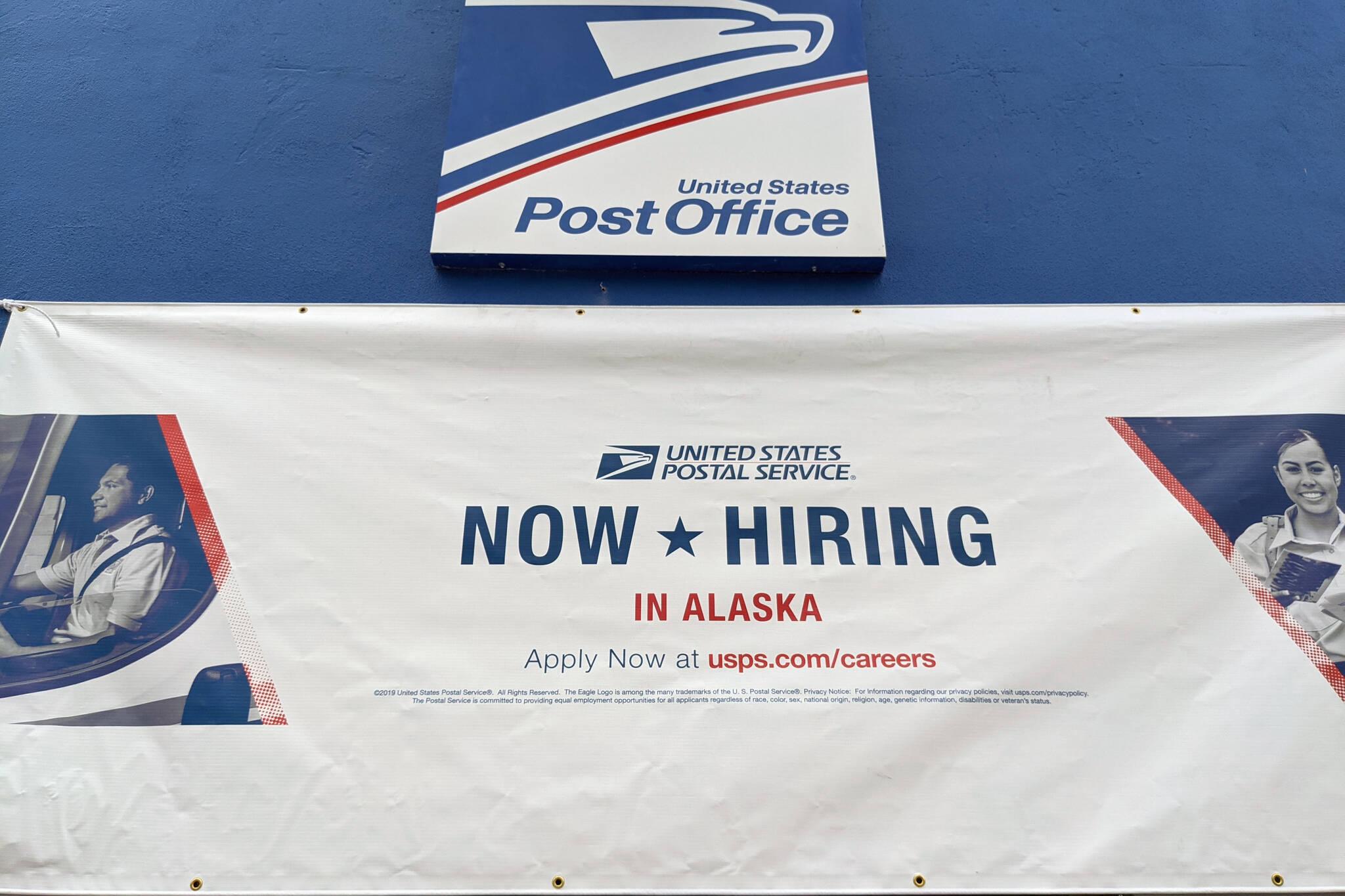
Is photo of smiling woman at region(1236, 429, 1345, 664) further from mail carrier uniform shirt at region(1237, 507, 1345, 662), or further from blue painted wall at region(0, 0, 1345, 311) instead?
blue painted wall at region(0, 0, 1345, 311)

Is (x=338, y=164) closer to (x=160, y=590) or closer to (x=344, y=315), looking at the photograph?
(x=344, y=315)

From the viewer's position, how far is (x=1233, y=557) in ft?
4.65

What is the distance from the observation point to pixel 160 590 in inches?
54.6

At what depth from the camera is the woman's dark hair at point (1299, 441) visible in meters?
1.49

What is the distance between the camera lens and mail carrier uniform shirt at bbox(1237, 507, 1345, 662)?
1.39m

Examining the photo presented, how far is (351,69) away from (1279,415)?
2167 mm

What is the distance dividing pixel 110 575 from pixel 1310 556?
2.25 m

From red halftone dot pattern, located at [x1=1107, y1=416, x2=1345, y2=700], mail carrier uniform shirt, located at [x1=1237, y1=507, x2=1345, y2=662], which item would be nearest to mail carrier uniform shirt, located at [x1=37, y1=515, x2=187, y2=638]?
red halftone dot pattern, located at [x1=1107, y1=416, x2=1345, y2=700]

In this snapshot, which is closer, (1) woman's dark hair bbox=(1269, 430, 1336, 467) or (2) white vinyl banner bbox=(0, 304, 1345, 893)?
(2) white vinyl banner bbox=(0, 304, 1345, 893)

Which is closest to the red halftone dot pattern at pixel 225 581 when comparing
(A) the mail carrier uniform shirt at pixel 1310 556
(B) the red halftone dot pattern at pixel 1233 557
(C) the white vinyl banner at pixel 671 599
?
(C) the white vinyl banner at pixel 671 599

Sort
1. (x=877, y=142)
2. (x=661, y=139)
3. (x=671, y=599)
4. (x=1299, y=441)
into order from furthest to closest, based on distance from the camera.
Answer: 1. (x=877, y=142)
2. (x=661, y=139)
3. (x=1299, y=441)
4. (x=671, y=599)

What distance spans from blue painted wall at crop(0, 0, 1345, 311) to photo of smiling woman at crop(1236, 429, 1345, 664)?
402 millimetres

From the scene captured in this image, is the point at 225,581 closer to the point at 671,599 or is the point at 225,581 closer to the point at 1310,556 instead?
the point at 671,599

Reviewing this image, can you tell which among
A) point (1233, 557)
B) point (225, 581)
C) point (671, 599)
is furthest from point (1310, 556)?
point (225, 581)
